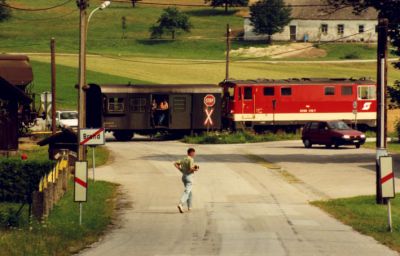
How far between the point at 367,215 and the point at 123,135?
3965 centimetres

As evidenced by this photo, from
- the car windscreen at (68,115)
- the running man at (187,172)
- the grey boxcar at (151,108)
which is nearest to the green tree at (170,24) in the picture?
the car windscreen at (68,115)

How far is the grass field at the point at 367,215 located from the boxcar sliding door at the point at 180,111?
34.5m

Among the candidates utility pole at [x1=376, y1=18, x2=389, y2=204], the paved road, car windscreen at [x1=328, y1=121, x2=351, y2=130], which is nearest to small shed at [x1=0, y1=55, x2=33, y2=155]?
the paved road

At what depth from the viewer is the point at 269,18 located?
5566 inches

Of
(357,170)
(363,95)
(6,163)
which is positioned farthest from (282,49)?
(6,163)

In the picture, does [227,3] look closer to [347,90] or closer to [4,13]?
[4,13]

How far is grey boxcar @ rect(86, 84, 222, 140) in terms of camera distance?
67125 mm

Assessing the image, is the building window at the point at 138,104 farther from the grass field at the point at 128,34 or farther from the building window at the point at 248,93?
the grass field at the point at 128,34

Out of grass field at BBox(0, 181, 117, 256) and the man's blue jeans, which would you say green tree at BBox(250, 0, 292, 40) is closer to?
grass field at BBox(0, 181, 117, 256)

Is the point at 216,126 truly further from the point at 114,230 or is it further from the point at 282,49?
the point at 282,49

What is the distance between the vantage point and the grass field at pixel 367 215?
25.6 metres

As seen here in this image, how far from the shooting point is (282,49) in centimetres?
13925

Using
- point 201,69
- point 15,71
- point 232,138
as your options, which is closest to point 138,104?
point 232,138

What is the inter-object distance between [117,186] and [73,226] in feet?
39.2
